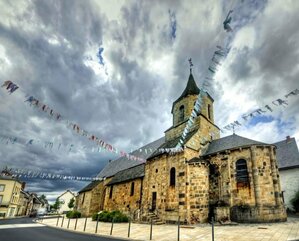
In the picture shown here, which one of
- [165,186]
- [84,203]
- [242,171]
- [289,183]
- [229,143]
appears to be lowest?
[84,203]

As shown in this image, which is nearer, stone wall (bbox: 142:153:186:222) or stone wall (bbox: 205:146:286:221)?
stone wall (bbox: 205:146:286:221)

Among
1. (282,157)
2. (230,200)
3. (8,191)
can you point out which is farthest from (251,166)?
(8,191)

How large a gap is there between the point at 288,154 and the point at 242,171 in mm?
10118

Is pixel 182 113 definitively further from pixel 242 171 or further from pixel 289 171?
pixel 289 171

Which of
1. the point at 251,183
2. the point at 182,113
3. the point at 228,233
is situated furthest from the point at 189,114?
the point at 228,233

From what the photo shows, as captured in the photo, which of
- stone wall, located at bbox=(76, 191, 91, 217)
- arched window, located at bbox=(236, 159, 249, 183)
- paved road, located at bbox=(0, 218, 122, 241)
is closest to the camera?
paved road, located at bbox=(0, 218, 122, 241)

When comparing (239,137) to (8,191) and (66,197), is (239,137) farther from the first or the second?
(66,197)

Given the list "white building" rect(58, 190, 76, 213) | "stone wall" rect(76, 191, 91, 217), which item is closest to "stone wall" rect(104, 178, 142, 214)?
"stone wall" rect(76, 191, 91, 217)

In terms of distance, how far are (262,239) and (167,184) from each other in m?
9.21

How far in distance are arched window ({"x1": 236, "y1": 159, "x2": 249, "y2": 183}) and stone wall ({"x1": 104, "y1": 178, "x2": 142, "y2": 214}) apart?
9.57 metres

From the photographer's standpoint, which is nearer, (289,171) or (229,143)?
(229,143)

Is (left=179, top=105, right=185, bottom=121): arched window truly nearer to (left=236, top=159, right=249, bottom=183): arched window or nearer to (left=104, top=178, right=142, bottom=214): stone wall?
(left=236, top=159, right=249, bottom=183): arched window

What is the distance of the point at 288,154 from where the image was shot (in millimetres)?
21047

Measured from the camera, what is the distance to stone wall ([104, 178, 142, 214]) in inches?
766
